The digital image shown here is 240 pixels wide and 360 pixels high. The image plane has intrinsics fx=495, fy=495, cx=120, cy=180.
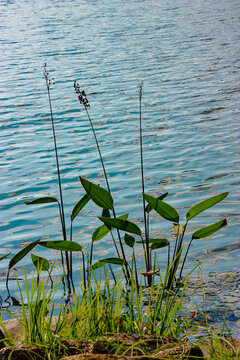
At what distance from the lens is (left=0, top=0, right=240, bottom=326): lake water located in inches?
159

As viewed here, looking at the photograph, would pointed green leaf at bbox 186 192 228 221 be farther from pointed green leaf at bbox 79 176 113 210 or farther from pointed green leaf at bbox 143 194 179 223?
pointed green leaf at bbox 79 176 113 210

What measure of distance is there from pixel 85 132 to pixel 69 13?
16.0 meters

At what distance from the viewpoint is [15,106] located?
8102 mm

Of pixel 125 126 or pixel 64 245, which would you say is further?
pixel 125 126

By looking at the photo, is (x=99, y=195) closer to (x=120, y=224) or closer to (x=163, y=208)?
(x=120, y=224)

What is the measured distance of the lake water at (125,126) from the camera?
405cm

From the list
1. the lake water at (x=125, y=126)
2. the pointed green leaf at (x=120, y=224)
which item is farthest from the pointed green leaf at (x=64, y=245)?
the lake water at (x=125, y=126)

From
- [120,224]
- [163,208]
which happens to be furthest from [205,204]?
[120,224]

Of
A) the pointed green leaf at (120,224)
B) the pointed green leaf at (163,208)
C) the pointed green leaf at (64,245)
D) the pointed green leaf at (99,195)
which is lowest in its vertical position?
the pointed green leaf at (64,245)

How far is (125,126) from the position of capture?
6707 mm

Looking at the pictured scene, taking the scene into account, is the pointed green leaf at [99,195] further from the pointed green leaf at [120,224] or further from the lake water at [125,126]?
the lake water at [125,126]

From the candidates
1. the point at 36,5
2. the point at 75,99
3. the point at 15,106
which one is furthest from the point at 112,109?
the point at 36,5

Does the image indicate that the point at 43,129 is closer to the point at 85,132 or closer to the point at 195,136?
the point at 85,132

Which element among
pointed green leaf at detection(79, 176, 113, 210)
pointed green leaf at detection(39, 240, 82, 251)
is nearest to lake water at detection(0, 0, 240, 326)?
pointed green leaf at detection(39, 240, 82, 251)
